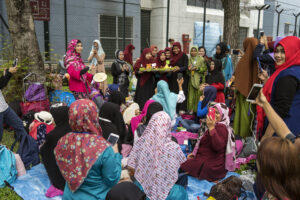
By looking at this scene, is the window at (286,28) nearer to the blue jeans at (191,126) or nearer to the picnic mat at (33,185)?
the blue jeans at (191,126)

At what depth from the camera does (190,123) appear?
5.56 meters

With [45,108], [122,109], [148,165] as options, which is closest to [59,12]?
[45,108]

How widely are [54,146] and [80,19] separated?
31.6 ft

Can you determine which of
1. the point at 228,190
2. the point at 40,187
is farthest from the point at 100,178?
the point at 40,187

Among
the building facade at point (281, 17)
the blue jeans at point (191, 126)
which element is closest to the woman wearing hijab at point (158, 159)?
the blue jeans at point (191, 126)

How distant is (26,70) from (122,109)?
2471 mm

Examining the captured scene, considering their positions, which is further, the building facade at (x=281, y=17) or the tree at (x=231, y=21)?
the building facade at (x=281, y=17)

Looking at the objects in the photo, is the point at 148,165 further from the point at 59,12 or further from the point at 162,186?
the point at 59,12

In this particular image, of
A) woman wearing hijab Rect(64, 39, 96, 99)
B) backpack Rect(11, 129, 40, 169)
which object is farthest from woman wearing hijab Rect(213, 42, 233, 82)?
backpack Rect(11, 129, 40, 169)

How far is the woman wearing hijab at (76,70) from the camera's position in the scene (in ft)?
17.6

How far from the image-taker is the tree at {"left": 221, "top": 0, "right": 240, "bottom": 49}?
Result: 9203 millimetres

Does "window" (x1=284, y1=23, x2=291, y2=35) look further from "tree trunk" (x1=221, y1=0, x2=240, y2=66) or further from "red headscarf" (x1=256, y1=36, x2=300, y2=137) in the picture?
"red headscarf" (x1=256, y1=36, x2=300, y2=137)

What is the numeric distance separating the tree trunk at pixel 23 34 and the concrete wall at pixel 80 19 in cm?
467

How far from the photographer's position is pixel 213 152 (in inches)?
143
